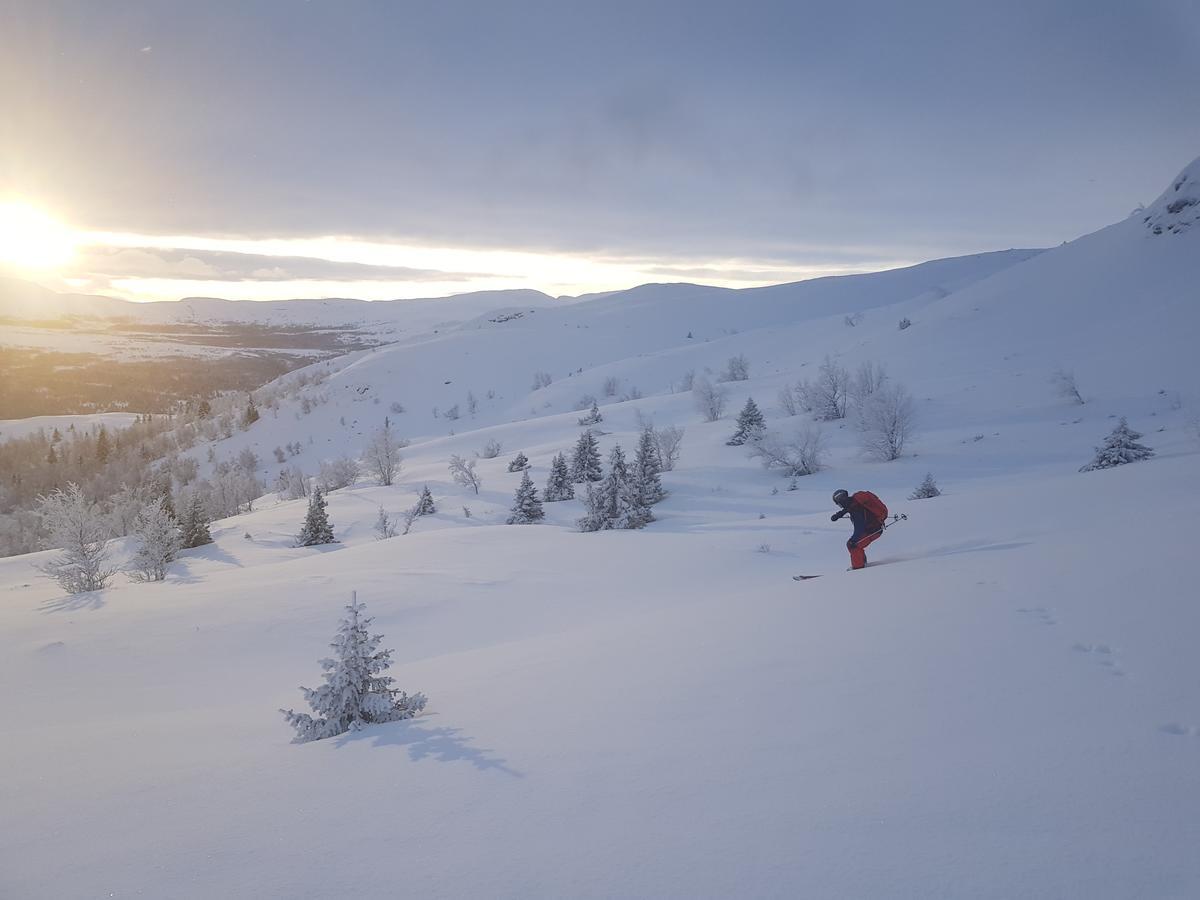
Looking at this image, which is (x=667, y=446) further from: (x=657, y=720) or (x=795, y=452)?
(x=657, y=720)

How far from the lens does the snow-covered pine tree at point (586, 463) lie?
30.9 meters

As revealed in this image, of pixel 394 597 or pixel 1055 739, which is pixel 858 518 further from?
pixel 394 597

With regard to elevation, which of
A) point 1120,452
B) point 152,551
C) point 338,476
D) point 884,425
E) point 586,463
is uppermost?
point 884,425

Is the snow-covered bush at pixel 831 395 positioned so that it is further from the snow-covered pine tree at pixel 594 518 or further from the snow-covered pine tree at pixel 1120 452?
the snow-covered pine tree at pixel 594 518

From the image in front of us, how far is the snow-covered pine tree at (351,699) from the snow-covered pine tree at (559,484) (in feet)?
73.0

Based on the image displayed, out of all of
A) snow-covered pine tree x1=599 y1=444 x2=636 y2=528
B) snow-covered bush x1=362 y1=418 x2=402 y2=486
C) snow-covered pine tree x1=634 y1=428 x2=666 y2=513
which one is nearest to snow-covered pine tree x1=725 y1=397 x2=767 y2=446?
snow-covered pine tree x1=634 y1=428 x2=666 y2=513

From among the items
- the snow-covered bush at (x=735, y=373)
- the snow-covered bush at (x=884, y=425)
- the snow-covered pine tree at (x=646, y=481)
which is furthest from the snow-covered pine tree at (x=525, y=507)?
the snow-covered bush at (x=735, y=373)

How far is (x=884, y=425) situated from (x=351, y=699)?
26456 millimetres

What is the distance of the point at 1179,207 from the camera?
44.6 metres

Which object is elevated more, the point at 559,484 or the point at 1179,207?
the point at 1179,207

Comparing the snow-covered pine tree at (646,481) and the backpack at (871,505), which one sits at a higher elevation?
the backpack at (871,505)

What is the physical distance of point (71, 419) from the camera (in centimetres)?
10025

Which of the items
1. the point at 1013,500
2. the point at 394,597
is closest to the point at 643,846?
the point at 394,597

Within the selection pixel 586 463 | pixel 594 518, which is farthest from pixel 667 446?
pixel 594 518
